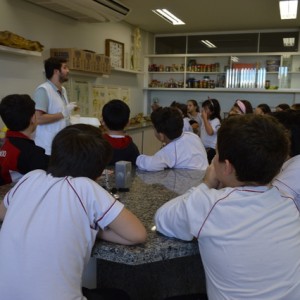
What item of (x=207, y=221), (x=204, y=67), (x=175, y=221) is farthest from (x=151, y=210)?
(x=204, y=67)

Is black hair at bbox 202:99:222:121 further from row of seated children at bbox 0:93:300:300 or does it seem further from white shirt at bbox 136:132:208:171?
row of seated children at bbox 0:93:300:300

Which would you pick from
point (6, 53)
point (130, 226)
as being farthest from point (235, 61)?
point (130, 226)

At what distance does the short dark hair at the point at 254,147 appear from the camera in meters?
0.93

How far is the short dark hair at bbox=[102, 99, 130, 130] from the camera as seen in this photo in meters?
1.94

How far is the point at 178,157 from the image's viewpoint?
6.65ft

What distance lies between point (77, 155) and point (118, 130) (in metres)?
0.98

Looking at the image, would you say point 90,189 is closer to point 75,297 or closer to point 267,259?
point 75,297

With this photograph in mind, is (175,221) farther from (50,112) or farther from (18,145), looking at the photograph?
(50,112)

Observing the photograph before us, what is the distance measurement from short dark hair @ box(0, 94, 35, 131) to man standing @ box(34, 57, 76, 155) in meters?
1.03

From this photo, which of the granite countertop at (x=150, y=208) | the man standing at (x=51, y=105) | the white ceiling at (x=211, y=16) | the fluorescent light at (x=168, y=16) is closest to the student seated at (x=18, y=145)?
the granite countertop at (x=150, y=208)

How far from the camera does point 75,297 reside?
3.00ft

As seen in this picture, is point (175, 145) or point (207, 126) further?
point (207, 126)

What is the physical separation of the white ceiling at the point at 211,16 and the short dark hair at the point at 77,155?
3.87 meters

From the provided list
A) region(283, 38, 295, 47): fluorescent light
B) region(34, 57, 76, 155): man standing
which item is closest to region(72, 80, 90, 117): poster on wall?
region(34, 57, 76, 155): man standing
